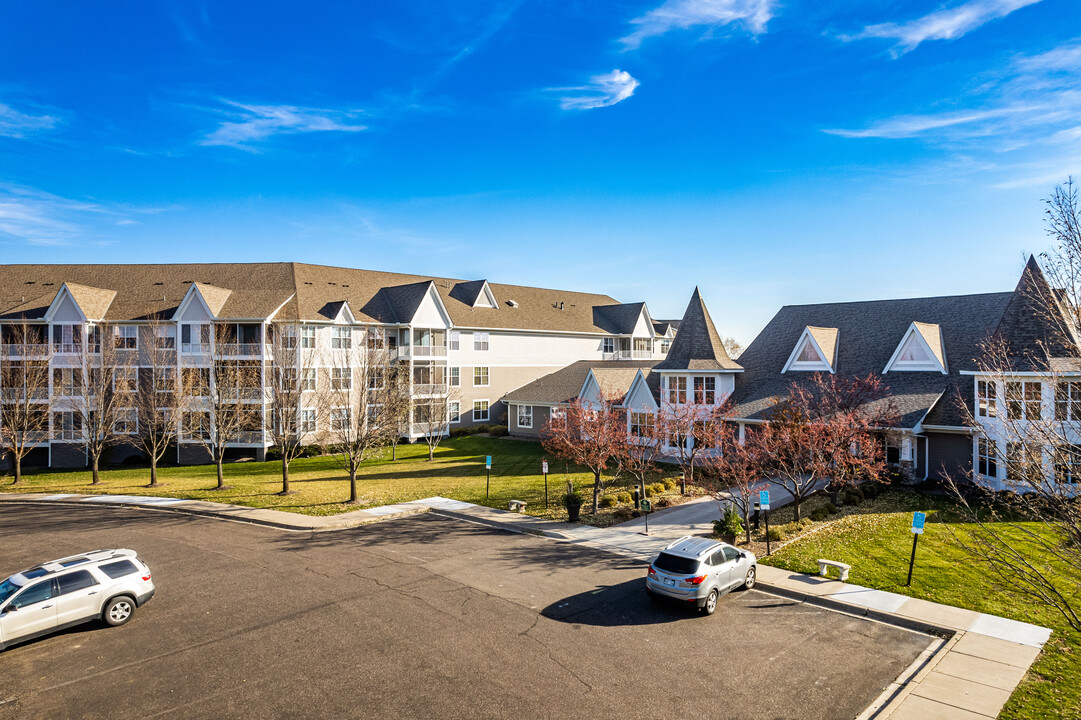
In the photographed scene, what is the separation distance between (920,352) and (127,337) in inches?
2051

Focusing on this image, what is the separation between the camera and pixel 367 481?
111 ft

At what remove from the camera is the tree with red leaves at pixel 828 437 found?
861 inches

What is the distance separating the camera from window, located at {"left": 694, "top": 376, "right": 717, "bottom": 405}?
35250 mm

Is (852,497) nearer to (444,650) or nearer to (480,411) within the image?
(444,650)

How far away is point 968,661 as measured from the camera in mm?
11922

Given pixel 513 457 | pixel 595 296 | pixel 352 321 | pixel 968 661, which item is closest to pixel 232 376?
pixel 352 321

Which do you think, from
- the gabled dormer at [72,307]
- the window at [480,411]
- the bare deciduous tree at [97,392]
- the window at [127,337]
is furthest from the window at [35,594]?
the window at [480,411]

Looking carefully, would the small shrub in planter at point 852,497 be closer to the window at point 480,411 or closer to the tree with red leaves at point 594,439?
the tree with red leaves at point 594,439

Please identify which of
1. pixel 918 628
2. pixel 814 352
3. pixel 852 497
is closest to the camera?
pixel 918 628

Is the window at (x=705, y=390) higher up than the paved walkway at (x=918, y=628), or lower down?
higher up

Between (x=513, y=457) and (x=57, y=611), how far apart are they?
28.0 meters

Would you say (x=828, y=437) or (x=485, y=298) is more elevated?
(x=485, y=298)

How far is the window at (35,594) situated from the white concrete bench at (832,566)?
19.8 m

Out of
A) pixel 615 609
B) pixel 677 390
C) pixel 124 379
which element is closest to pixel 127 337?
pixel 124 379
